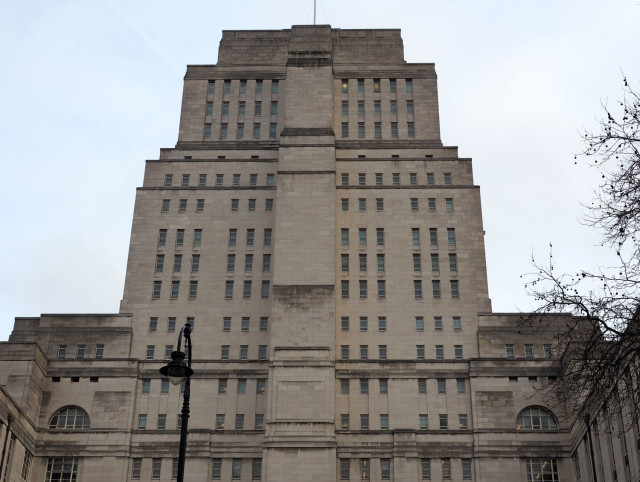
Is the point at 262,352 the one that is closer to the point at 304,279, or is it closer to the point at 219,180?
the point at 304,279

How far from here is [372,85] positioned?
99438 millimetres

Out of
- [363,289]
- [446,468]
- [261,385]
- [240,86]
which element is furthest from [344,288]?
[240,86]

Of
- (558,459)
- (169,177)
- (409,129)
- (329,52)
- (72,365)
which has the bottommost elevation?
(558,459)

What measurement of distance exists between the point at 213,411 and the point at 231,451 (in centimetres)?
400

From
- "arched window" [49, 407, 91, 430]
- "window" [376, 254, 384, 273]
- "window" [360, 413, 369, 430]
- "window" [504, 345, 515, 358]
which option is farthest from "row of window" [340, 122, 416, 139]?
"arched window" [49, 407, 91, 430]

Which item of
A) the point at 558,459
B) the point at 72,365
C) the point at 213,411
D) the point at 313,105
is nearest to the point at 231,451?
the point at 213,411

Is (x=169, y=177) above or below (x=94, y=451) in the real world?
above

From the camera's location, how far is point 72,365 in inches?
3184

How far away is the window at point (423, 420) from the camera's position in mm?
79000

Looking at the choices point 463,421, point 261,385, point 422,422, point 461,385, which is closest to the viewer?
point 463,421

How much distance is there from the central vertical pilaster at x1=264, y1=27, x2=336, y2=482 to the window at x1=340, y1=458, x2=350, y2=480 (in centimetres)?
237

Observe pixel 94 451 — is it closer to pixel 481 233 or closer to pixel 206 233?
pixel 206 233

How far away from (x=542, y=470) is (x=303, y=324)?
24.2m

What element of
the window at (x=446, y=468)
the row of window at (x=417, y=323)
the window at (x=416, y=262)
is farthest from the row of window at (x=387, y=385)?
the window at (x=416, y=262)
